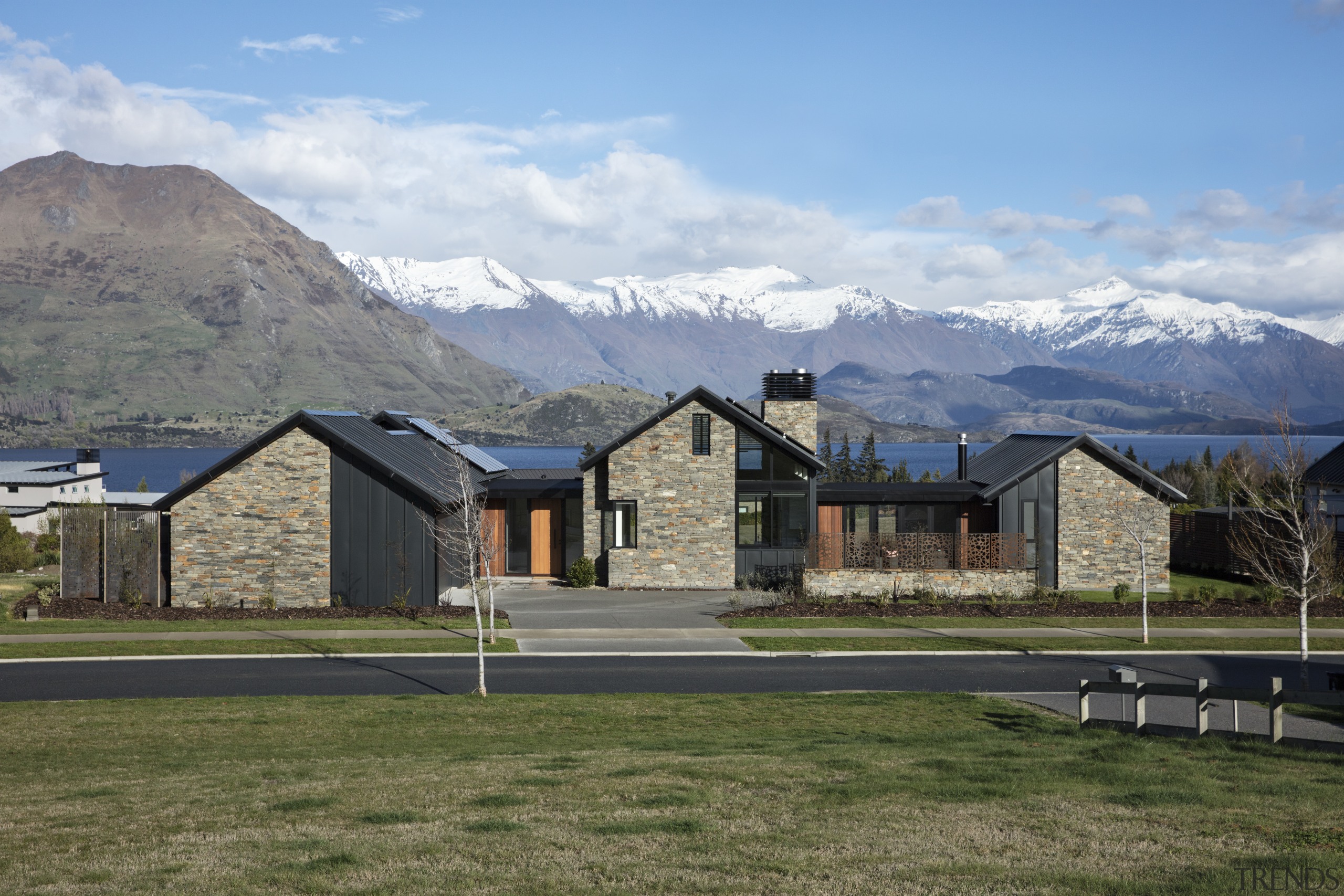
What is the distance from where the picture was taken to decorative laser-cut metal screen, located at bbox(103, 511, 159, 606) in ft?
91.1

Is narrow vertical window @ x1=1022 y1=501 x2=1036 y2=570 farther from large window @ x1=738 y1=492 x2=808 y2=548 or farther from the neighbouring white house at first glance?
the neighbouring white house

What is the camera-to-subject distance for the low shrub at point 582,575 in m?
32.6

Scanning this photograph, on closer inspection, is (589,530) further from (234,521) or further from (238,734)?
(238,734)

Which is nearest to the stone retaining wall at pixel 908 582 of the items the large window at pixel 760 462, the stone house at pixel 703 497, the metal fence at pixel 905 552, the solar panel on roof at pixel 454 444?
the metal fence at pixel 905 552

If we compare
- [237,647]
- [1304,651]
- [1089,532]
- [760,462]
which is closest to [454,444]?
[760,462]

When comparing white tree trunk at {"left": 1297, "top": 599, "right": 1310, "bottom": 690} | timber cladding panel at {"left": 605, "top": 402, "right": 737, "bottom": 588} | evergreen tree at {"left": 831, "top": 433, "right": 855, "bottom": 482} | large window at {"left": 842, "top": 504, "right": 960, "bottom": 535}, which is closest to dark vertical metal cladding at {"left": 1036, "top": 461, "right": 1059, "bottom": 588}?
large window at {"left": 842, "top": 504, "right": 960, "bottom": 535}

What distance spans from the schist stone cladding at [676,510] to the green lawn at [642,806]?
16948mm

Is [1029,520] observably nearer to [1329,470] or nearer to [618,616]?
[618,616]

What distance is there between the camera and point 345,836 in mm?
8766

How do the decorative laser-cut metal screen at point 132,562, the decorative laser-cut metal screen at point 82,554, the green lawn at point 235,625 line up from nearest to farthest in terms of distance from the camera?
the green lawn at point 235,625 < the decorative laser-cut metal screen at point 132,562 < the decorative laser-cut metal screen at point 82,554

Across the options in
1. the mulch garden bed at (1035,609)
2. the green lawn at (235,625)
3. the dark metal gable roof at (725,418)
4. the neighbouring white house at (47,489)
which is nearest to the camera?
the green lawn at (235,625)

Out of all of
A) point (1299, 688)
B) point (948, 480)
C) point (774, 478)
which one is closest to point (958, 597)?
point (774, 478)

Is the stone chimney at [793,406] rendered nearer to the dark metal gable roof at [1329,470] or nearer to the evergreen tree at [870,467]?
the dark metal gable roof at [1329,470]

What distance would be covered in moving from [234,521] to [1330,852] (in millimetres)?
26436
